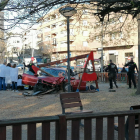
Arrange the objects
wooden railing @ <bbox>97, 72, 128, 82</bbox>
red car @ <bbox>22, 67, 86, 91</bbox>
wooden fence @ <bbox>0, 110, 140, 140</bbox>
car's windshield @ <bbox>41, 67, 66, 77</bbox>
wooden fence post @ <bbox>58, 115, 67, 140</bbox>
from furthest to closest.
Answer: wooden railing @ <bbox>97, 72, 128, 82</bbox> → car's windshield @ <bbox>41, 67, 66, 77</bbox> → red car @ <bbox>22, 67, 86, 91</bbox> → wooden fence post @ <bbox>58, 115, 67, 140</bbox> → wooden fence @ <bbox>0, 110, 140, 140</bbox>

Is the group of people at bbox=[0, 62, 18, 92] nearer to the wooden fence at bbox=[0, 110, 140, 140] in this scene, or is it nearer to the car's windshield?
the car's windshield

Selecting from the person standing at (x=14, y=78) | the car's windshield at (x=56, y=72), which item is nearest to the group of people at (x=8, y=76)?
the person standing at (x=14, y=78)

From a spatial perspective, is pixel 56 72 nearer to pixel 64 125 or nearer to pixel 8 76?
pixel 8 76

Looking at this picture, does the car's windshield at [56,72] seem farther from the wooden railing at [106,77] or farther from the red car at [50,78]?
the wooden railing at [106,77]

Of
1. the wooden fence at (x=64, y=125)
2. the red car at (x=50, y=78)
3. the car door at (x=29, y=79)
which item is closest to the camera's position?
the wooden fence at (x=64, y=125)

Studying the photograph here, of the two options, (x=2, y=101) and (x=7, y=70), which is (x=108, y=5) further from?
(x=7, y=70)

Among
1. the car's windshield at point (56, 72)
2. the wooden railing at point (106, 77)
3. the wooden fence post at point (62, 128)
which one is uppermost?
the car's windshield at point (56, 72)

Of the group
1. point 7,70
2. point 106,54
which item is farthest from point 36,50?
point 7,70

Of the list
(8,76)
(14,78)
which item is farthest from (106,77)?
(8,76)

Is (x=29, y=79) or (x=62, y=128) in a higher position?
(x=62, y=128)

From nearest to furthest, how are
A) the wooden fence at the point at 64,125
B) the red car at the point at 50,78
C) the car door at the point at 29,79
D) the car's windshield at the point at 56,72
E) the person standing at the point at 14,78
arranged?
the wooden fence at the point at 64,125
the red car at the point at 50,78
the car's windshield at the point at 56,72
the car door at the point at 29,79
the person standing at the point at 14,78

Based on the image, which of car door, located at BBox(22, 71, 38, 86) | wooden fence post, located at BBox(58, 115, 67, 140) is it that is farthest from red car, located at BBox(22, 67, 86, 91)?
wooden fence post, located at BBox(58, 115, 67, 140)

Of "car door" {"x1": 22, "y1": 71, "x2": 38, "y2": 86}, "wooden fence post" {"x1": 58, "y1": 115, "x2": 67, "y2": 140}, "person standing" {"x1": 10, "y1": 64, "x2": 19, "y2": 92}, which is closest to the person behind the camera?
"wooden fence post" {"x1": 58, "y1": 115, "x2": 67, "y2": 140}

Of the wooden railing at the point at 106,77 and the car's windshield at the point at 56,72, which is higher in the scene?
the car's windshield at the point at 56,72
